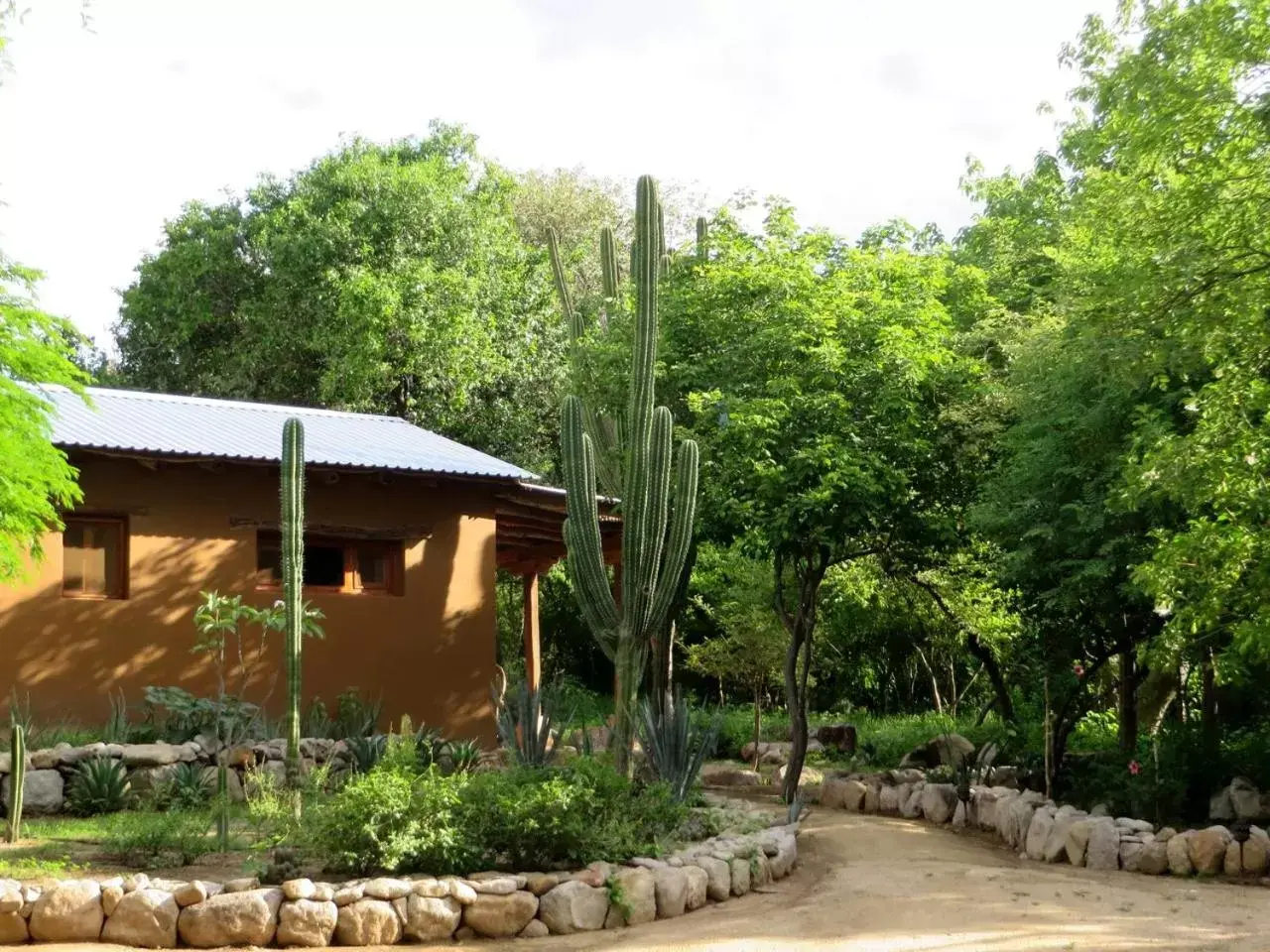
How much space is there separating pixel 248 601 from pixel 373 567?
1512mm

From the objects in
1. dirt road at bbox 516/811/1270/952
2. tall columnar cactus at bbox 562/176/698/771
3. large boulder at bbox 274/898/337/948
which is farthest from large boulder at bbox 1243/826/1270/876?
large boulder at bbox 274/898/337/948

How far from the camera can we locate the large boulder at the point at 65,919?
25.7 ft

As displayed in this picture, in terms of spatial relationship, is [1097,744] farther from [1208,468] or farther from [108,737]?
[108,737]

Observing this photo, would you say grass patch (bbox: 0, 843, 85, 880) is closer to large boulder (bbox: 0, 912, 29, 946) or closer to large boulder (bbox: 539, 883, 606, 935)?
large boulder (bbox: 0, 912, 29, 946)

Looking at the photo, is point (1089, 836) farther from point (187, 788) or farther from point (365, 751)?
point (187, 788)

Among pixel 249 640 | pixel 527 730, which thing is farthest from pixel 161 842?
pixel 249 640

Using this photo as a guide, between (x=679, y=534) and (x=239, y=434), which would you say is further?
(x=239, y=434)

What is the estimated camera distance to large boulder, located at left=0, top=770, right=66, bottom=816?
441 inches

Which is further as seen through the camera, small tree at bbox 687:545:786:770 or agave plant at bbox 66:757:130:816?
small tree at bbox 687:545:786:770

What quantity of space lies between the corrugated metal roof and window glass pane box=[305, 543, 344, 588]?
1065 millimetres

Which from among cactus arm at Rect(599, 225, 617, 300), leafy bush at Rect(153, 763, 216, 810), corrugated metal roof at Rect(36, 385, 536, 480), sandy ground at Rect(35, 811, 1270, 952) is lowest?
sandy ground at Rect(35, 811, 1270, 952)

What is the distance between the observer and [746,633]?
1922 centimetres

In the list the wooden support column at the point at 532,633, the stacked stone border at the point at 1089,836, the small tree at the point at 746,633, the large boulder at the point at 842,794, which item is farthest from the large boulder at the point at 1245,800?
the wooden support column at the point at 532,633

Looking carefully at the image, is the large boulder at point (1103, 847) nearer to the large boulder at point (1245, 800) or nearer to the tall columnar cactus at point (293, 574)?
the large boulder at point (1245, 800)
